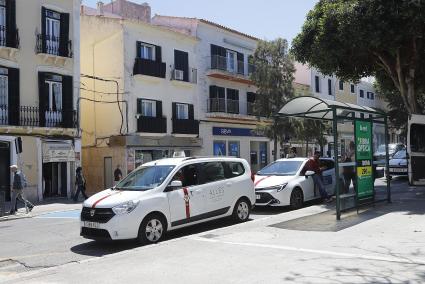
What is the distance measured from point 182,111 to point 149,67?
13.0ft

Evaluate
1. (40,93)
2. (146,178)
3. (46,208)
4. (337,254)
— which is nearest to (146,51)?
(40,93)

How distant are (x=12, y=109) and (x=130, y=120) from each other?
296 inches

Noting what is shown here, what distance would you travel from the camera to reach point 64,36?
24.2 meters

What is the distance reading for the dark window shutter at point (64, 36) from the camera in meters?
24.0

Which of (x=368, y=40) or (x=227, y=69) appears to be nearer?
(x=368, y=40)

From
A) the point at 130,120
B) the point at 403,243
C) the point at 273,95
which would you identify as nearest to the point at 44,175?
the point at 130,120

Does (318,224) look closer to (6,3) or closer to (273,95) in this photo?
(6,3)

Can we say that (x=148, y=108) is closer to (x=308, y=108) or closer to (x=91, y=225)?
(x=308, y=108)

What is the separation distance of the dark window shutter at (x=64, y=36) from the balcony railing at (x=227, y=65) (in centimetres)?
1175

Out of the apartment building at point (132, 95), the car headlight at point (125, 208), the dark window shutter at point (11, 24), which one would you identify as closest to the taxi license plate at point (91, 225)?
the car headlight at point (125, 208)

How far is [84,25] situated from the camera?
31.2m

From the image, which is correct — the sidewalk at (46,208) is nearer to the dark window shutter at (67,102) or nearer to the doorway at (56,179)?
the doorway at (56,179)

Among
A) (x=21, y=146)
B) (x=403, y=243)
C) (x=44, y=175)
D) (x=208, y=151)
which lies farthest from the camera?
(x=208, y=151)

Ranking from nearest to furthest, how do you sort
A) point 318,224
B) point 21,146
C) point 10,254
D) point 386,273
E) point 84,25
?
1. point 386,273
2. point 10,254
3. point 318,224
4. point 21,146
5. point 84,25
